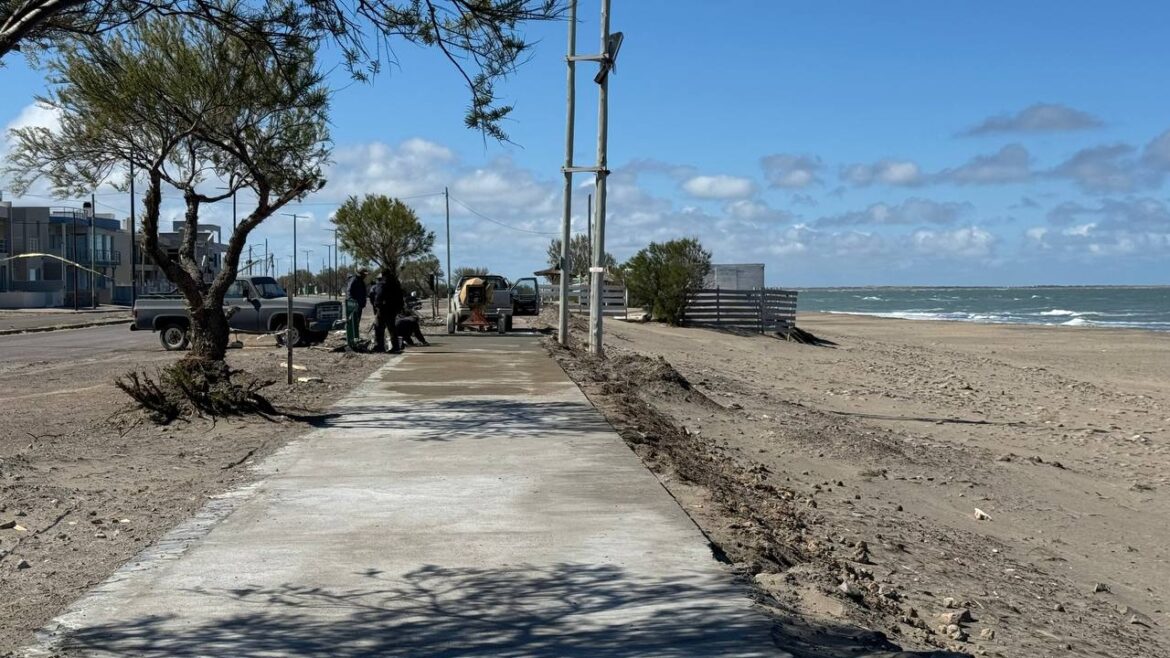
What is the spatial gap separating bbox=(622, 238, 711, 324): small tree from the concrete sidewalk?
36.1 meters

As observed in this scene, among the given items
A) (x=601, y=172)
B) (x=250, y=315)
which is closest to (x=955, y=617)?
(x=601, y=172)

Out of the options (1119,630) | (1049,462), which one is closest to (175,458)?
(1119,630)

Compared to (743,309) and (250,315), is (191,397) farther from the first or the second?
(743,309)

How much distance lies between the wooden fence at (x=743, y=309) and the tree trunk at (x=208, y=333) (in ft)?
105

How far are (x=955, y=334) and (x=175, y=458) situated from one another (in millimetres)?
53720

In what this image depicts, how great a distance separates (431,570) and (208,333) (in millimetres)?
9671

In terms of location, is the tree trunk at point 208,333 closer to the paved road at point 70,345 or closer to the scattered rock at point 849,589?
the scattered rock at point 849,589

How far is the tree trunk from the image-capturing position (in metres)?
15.3

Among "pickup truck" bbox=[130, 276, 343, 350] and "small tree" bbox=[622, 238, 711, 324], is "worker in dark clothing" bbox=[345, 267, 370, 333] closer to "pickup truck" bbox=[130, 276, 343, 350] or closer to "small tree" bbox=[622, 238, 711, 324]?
"pickup truck" bbox=[130, 276, 343, 350]

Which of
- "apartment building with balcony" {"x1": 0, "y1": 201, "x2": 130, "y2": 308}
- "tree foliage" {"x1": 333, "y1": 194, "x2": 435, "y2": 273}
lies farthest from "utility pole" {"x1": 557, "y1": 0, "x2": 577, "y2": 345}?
"apartment building with balcony" {"x1": 0, "y1": 201, "x2": 130, "y2": 308}

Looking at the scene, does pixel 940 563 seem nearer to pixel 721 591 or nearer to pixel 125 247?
pixel 721 591

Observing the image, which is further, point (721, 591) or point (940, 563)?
point (940, 563)

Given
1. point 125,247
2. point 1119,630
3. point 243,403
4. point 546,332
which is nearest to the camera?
point 1119,630

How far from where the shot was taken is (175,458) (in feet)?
36.3
